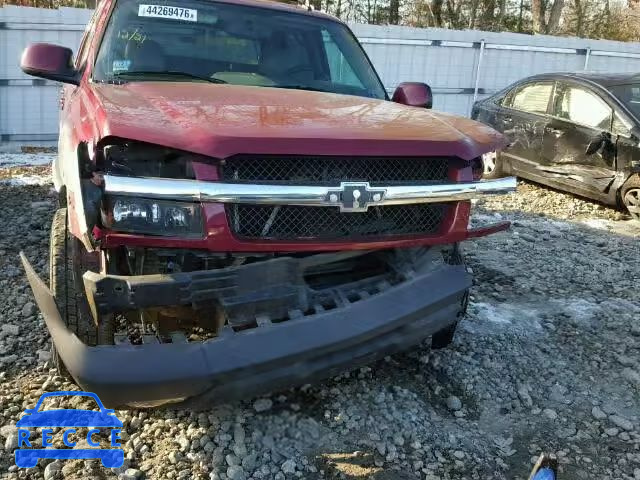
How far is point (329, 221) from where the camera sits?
2.80m

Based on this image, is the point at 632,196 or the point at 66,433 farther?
the point at 632,196

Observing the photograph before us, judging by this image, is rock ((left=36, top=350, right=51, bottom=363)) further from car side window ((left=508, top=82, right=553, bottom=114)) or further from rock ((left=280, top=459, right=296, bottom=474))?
car side window ((left=508, top=82, right=553, bottom=114))

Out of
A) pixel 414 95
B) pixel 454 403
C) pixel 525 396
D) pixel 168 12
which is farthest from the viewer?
pixel 414 95

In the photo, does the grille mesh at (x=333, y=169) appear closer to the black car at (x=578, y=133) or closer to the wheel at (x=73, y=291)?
the wheel at (x=73, y=291)

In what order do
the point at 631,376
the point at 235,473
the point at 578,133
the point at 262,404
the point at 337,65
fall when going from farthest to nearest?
the point at 578,133 < the point at 337,65 < the point at 631,376 < the point at 262,404 < the point at 235,473

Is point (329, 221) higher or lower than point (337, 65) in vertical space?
lower

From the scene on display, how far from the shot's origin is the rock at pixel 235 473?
262 centimetres

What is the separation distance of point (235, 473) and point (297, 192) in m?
1.23

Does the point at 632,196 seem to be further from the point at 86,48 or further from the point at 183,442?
the point at 183,442

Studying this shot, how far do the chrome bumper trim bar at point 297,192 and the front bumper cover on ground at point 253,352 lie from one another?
1.34 ft

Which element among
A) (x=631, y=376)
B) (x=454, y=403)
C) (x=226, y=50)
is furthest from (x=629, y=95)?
(x=454, y=403)

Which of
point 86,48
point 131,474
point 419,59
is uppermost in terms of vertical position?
point 419,59

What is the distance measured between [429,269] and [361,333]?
2.02ft

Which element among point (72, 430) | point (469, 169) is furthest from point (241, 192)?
point (72, 430)
